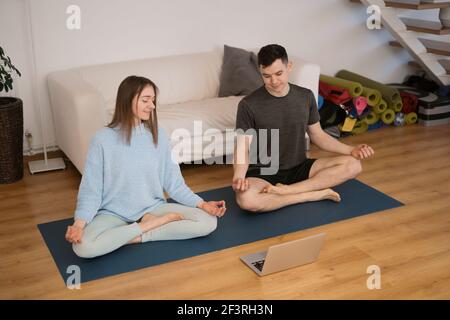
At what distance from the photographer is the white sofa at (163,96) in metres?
3.55

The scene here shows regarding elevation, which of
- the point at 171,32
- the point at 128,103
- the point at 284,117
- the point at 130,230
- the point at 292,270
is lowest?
the point at 292,270

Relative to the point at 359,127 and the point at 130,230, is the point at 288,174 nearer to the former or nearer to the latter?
the point at 130,230

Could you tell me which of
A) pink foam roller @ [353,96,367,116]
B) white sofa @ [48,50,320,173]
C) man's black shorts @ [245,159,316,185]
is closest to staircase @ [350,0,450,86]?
pink foam roller @ [353,96,367,116]

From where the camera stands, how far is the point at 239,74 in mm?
4266

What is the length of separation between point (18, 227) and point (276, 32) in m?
2.56

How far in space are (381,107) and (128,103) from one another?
2563 millimetres

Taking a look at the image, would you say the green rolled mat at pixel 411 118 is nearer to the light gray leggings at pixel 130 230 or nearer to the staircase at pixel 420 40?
the staircase at pixel 420 40

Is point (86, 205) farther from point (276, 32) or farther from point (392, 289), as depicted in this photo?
point (276, 32)

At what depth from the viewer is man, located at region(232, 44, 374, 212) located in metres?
3.15

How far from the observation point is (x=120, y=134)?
9.21 feet

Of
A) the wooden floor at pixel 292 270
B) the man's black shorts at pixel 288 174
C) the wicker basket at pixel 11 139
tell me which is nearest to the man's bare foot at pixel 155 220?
the wooden floor at pixel 292 270

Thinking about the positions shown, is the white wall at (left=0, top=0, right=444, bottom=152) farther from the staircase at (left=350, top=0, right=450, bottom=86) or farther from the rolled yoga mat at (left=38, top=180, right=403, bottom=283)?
the rolled yoga mat at (left=38, top=180, right=403, bottom=283)

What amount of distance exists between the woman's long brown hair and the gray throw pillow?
149 cm

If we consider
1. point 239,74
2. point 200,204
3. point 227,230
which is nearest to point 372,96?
point 239,74
